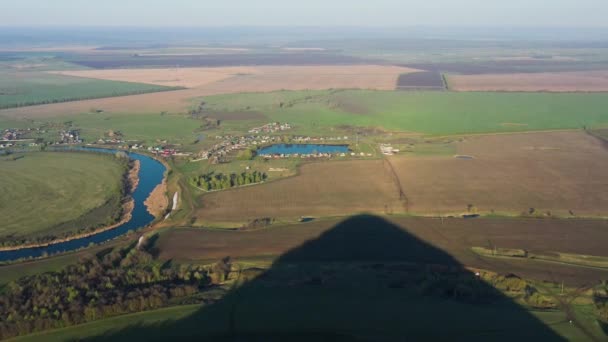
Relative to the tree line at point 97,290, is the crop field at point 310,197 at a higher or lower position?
higher

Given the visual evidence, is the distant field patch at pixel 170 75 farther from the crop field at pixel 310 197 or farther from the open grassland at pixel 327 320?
the open grassland at pixel 327 320

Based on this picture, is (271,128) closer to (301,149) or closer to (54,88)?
(301,149)

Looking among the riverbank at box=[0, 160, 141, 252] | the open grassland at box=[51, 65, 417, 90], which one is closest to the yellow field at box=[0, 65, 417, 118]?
the open grassland at box=[51, 65, 417, 90]

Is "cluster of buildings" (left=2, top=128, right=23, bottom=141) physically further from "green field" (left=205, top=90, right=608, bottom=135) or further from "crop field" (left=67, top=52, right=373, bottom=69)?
"crop field" (left=67, top=52, right=373, bottom=69)

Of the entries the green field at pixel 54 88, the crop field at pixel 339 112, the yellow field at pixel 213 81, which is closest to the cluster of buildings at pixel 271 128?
the crop field at pixel 339 112

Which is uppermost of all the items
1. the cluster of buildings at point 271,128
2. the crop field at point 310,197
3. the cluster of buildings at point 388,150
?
the cluster of buildings at point 271,128

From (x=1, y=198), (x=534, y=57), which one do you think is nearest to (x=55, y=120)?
(x=1, y=198)

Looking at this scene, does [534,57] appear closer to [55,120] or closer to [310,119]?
[310,119]
